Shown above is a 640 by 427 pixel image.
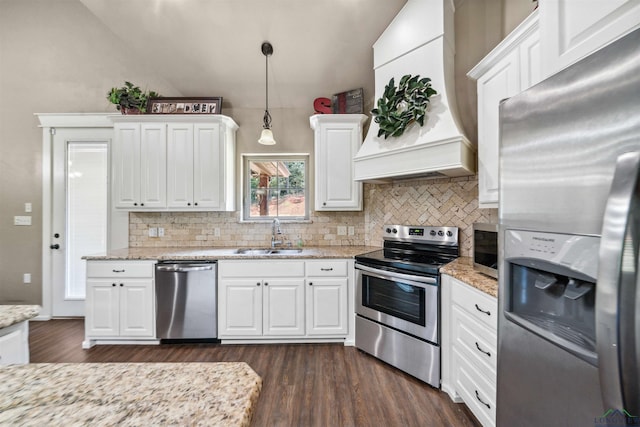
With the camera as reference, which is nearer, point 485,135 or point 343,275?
point 485,135

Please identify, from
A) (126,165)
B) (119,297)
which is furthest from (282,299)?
(126,165)

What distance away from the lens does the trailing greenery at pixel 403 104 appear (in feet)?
7.24

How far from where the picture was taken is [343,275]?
2684mm

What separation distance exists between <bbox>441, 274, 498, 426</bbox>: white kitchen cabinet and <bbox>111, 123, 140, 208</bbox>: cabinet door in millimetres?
3316

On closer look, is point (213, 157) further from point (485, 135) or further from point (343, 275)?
point (485, 135)

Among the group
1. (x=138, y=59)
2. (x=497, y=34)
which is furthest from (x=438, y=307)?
(x=138, y=59)

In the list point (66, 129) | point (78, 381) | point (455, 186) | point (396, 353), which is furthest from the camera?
point (66, 129)

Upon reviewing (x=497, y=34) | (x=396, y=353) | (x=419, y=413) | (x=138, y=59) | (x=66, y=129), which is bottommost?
(x=419, y=413)

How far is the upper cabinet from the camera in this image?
9.97ft

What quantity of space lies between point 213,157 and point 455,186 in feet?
8.45

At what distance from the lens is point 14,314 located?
3.53 feet

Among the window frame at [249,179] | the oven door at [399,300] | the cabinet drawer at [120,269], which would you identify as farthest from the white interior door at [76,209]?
the oven door at [399,300]

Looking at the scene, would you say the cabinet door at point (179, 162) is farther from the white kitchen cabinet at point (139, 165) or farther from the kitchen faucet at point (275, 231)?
the kitchen faucet at point (275, 231)

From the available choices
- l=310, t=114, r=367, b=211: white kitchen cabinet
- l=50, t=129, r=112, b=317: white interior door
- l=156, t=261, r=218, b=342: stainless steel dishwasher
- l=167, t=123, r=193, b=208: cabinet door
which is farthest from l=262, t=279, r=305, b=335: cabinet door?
l=50, t=129, r=112, b=317: white interior door
